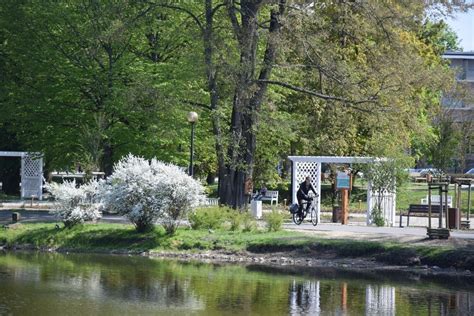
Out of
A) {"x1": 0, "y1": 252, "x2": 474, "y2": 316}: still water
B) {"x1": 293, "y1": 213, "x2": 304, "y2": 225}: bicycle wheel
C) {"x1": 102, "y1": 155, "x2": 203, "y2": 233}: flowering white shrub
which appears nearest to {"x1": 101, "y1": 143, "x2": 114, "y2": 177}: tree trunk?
{"x1": 293, "y1": 213, "x2": 304, "y2": 225}: bicycle wheel

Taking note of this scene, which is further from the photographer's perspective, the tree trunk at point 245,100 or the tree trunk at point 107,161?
the tree trunk at point 107,161

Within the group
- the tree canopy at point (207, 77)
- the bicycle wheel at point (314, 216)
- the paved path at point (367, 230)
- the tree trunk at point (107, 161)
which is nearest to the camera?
the paved path at point (367, 230)

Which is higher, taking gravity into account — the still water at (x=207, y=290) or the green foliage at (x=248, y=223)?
the green foliage at (x=248, y=223)

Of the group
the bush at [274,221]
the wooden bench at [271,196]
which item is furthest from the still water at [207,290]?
the wooden bench at [271,196]

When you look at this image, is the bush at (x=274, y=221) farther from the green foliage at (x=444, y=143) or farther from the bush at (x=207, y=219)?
the green foliage at (x=444, y=143)

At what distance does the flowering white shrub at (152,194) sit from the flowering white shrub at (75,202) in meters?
1.13

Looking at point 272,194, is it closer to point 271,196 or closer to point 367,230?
point 271,196

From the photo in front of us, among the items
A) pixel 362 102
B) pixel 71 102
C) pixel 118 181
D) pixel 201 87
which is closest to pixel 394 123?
pixel 362 102

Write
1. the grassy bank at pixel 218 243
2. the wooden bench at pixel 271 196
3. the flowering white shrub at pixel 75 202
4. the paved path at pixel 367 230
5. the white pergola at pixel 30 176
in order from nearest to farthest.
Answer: the grassy bank at pixel 218 243 → the flowering white shrub at pixel 75 202 → the paved path at pixel 367 230 → the white pergola at pixel 30 176 → the wooden bench at pixel 271 196

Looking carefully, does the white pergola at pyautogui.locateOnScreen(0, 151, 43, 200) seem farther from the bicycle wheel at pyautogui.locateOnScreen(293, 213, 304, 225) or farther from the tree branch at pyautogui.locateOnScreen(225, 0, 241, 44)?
the bicycle wheel at pyautogui.locateOnScreen(293, 213, 304, 225)

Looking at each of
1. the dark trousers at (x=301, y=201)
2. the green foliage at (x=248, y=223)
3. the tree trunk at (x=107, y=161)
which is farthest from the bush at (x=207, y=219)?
the tree trunk at (x=107, y=161)

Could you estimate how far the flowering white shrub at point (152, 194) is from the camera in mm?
26281

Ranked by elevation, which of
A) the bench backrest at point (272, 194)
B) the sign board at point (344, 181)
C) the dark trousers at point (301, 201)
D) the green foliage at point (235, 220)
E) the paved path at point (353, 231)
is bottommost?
the paved path at point (353, 231)

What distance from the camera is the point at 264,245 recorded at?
25.8m
